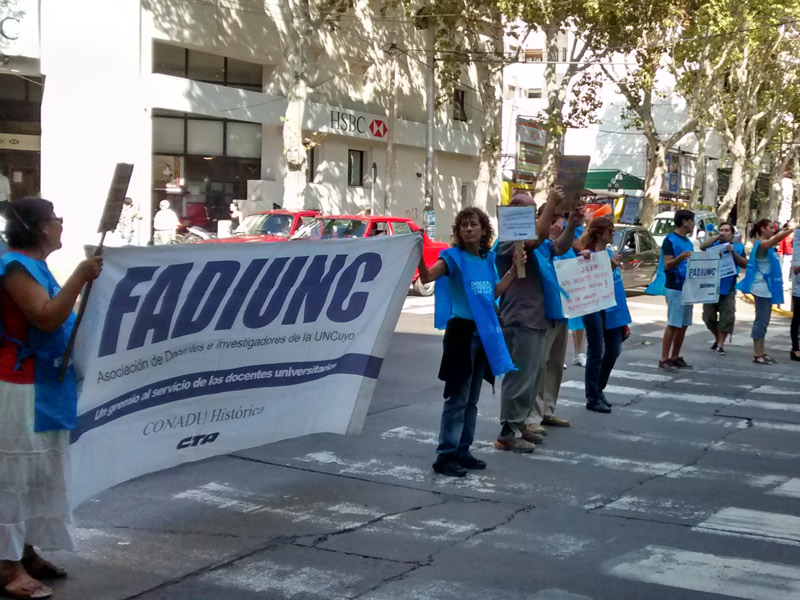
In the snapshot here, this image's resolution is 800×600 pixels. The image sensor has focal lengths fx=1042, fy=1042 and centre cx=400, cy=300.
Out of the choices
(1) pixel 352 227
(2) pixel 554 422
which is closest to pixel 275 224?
(1) pixel 352 227

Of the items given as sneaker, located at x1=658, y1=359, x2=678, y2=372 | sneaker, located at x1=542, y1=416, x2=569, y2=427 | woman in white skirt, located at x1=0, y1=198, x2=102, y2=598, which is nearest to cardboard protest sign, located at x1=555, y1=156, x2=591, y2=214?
sneaker, located at x1=542, y1=416, x2=569, y2=427

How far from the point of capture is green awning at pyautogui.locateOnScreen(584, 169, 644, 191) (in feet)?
171

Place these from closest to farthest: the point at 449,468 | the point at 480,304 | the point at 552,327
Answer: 1. the point at 480,304
2. the point at 449,468
3. the point at 552,327

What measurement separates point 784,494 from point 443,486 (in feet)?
7.52

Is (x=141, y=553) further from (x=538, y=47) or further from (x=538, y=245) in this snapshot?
(x=538, y=47)

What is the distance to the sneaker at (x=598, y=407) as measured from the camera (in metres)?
9.82

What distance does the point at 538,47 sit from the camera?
6234 centimetres

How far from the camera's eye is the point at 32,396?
4.66 metres

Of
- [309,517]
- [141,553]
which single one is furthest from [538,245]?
[141,553]

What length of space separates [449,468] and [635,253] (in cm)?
A: 1851

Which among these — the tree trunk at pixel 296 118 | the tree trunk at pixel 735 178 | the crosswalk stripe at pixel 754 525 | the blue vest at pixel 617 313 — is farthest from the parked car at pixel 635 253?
the tree trunk at pixel 735 178

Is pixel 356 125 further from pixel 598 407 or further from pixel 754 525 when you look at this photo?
pixel 754 525

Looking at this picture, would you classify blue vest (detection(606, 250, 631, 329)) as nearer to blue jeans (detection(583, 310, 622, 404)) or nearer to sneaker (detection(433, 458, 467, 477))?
blue jeans (detection(583, 310, 622, 404))

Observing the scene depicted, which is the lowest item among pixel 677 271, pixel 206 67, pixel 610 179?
pixel 677 271
